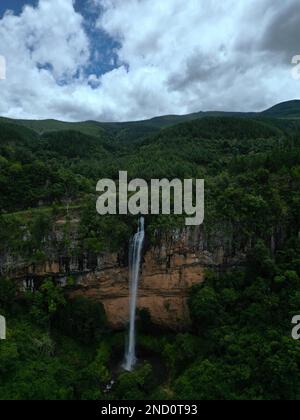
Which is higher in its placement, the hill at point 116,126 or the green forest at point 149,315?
the hill at point 116,126

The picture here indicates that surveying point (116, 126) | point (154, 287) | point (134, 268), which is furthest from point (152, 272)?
point (116, 126)

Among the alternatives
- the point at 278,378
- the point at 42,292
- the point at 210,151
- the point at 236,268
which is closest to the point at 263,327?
the point at 278,378

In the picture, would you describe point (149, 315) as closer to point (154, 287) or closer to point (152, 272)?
point (154, 287)

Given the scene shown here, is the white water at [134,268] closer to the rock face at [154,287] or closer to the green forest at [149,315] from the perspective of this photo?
the rock face at [154,287]

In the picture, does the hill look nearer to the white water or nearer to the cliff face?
the white water

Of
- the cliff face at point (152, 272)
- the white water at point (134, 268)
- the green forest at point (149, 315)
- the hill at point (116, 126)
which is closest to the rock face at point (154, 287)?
the cliff face at point (152, 272)

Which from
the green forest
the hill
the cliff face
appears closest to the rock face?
the cliff face
